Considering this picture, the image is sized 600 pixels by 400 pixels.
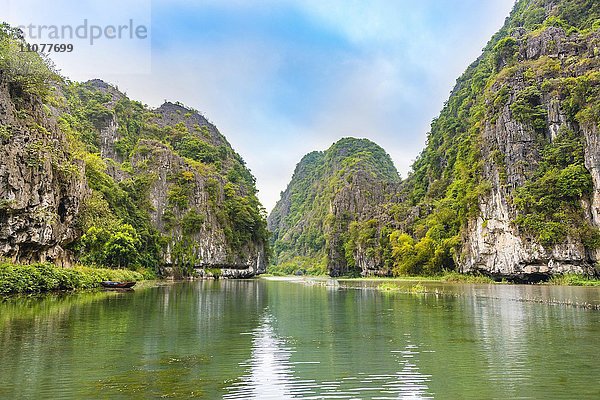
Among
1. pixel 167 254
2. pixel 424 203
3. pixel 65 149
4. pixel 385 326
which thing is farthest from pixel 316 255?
pixel 385 326

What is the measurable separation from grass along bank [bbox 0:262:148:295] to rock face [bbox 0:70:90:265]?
1672 mm

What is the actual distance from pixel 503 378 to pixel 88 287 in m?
31.3

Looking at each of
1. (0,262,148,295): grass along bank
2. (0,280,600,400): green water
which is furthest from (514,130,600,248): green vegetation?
(0,262,148,295): grass along bank

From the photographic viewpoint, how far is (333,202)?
4252 inches

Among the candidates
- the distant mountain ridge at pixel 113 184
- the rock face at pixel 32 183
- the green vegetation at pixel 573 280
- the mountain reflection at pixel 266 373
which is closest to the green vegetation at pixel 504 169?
the green vegetation at pixel 573 280

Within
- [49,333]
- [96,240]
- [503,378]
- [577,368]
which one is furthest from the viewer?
[96,240]

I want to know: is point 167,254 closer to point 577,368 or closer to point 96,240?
point 96,240

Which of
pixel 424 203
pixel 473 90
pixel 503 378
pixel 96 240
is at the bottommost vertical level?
pixel 503 378

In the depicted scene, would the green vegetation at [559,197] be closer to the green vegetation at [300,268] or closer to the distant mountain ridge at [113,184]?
the distant mountain ridge at [113,184]

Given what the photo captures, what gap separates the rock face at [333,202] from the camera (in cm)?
9406

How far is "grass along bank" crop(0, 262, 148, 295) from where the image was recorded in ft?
85.8

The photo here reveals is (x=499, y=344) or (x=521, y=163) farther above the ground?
(x=521, y=163)

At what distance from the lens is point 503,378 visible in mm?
8609

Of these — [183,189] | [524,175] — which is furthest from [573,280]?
[183,189]
